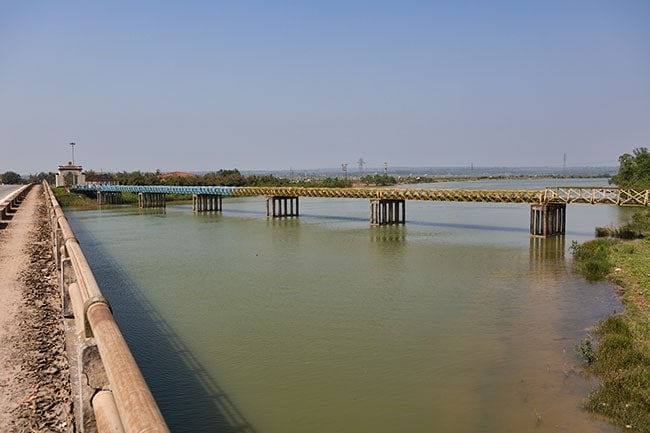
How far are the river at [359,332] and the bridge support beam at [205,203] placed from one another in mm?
28171

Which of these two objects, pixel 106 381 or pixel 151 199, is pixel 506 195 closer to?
pixel 106 381

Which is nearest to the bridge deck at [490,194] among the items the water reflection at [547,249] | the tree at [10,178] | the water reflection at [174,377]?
the water reflection at [547,249]

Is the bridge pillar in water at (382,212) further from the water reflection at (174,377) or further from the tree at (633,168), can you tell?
the tree at (633,168)

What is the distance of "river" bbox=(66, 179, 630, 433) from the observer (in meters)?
11.6

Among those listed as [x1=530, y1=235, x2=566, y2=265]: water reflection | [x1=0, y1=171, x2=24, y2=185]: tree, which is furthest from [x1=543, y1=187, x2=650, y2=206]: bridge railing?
[x1=0, y1=171, x2=24, y2=185]: tree

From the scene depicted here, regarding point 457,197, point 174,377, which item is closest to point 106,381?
point 174,377

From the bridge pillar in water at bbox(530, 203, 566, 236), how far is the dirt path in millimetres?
29462

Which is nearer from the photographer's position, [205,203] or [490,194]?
[490,194]

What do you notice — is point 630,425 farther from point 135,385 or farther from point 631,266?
point 631,266

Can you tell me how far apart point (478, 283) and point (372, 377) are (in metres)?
12.1

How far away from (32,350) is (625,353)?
42.2ft

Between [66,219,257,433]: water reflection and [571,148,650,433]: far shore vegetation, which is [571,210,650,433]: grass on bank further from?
[66,219,257,433]: water reflection

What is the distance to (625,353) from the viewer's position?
1381 cm

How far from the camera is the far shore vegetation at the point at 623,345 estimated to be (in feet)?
37.3
